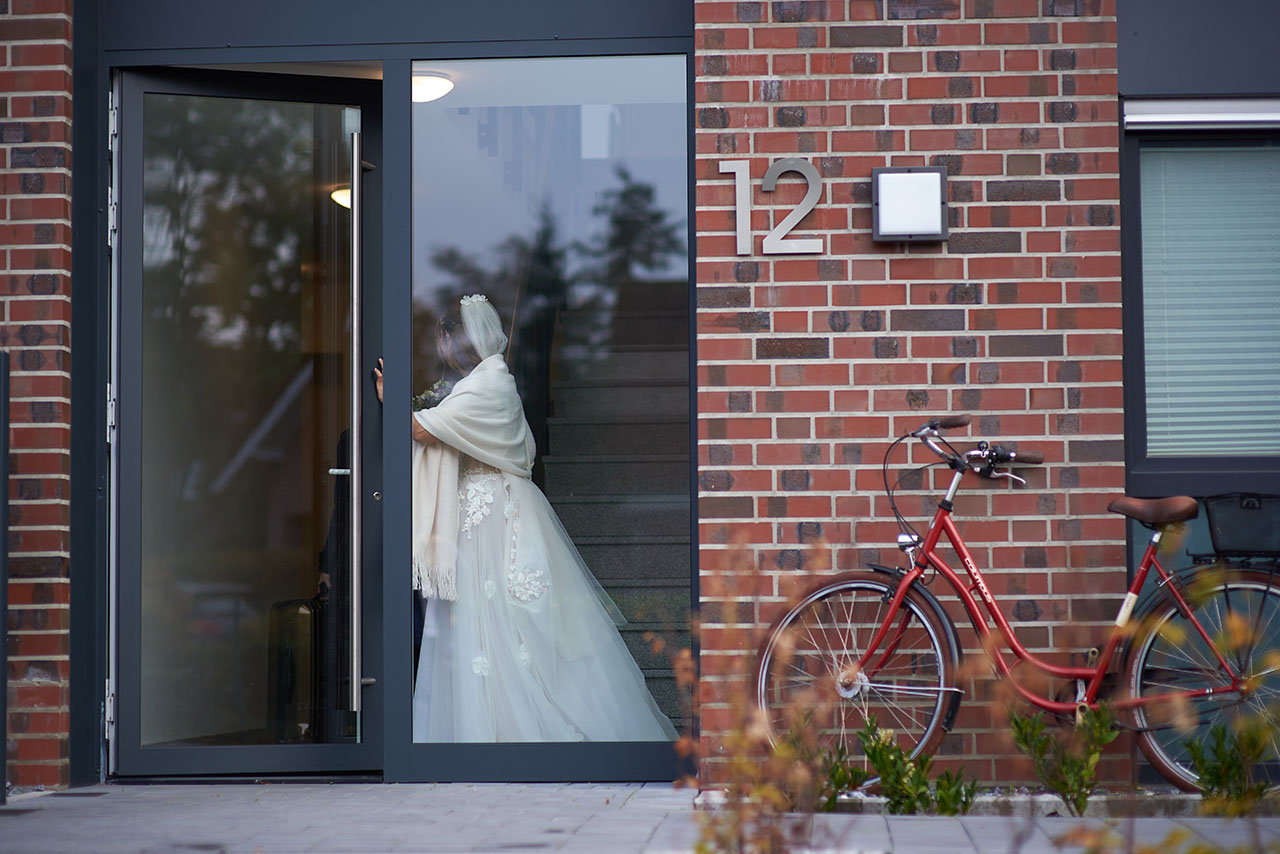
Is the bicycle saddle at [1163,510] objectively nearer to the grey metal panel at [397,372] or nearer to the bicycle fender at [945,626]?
the bicycle fender at [945,626]

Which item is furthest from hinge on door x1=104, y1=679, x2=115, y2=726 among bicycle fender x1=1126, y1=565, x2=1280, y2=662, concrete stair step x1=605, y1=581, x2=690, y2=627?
bicycle fender x1=1126, y1=565, x2=1280, y2=662

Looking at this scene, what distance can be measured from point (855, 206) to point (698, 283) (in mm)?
596

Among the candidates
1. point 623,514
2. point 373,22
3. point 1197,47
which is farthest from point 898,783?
point 373,22

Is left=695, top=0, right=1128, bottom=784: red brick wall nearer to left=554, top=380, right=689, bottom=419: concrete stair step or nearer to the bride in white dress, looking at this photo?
left=554, top=380, right=689, bottom=419: concrete stair step

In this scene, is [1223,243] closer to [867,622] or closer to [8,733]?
[867,622]

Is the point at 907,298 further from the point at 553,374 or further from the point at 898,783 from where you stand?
the point at 898,783

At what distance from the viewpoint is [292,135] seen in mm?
4965

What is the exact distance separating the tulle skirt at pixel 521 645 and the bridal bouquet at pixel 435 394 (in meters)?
0.30

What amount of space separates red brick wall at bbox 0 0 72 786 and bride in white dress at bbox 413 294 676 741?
1.25 meters

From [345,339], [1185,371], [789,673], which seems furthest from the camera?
[345,339]

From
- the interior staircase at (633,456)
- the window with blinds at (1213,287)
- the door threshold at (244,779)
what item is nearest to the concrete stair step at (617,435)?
the interior staircase at (633,456)

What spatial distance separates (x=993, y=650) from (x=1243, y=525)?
3.48 ft

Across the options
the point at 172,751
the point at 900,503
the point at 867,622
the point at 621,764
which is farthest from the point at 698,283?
the point at 172,751

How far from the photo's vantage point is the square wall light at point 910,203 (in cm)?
418
